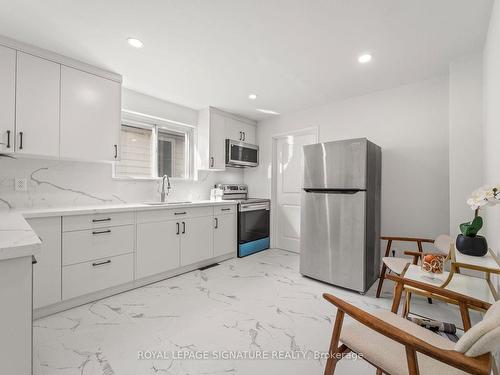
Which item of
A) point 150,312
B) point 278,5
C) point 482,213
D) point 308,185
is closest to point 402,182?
point 482,213

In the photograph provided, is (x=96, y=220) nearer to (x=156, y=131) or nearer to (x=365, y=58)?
(x=156, y=131)

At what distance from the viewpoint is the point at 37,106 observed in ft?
6.89

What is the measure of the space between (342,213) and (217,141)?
214 cm

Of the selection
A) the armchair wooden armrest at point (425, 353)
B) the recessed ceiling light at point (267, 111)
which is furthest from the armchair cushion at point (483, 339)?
the recessed ceiling light at point (267, 111)

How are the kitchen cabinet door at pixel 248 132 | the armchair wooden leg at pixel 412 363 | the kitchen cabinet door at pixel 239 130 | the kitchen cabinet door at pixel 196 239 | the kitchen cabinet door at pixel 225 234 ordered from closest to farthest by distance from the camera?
1. the armchair wooden leg at pixel 412 363
2. the kitchen cabinet door at pixel 196 239
3. the kitchen cabinet door at pixel 225 234
4. the kitchen cabinet door at pixel 239 130
5. the kitchen cabinet door at pixel 248 132

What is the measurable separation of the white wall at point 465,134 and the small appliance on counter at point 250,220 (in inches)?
97.5

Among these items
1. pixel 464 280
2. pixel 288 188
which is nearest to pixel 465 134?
pixel 464 280

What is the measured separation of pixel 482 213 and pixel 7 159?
14.3 ft

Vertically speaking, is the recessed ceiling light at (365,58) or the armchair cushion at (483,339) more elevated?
the recessed ceiling light at (365,58)

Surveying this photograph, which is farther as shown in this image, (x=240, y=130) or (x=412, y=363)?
(x=240, y=130)

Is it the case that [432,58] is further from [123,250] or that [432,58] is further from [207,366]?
[123,250]

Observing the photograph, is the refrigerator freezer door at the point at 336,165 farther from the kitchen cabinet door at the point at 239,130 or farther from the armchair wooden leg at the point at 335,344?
the armchair wooden leg at the point at 335,344

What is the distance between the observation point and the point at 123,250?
242 cm

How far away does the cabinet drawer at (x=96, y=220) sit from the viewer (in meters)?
2.07
